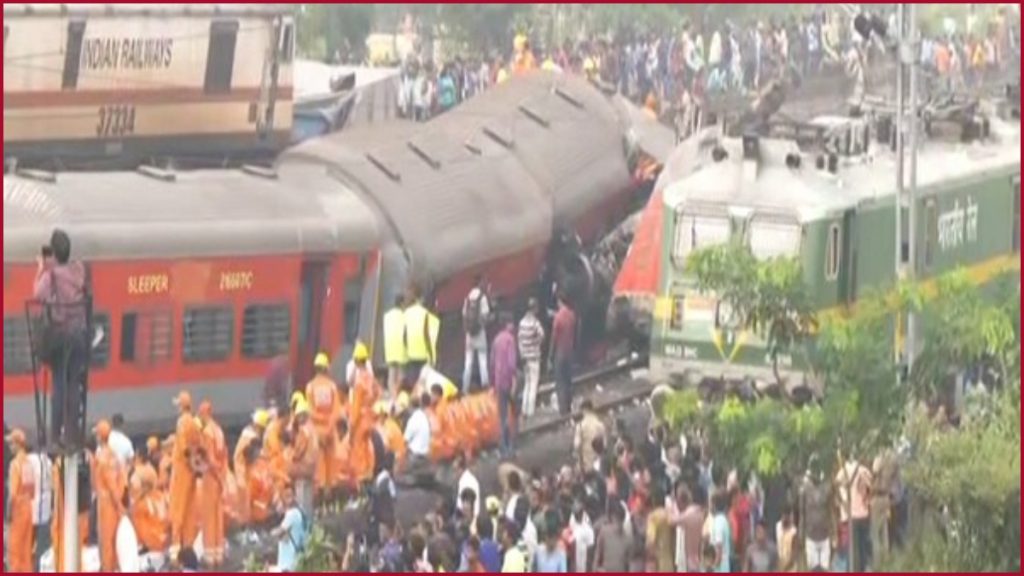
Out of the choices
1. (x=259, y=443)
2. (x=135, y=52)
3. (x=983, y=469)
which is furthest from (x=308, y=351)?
(x=983, y=469)

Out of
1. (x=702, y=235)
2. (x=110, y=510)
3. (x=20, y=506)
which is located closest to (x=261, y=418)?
(x=110, y=510)

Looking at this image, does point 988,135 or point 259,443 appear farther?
point 988,135

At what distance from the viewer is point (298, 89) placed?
37.2 ft

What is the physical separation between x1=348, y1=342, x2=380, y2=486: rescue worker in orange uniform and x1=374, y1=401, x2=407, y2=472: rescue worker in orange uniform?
3 cm

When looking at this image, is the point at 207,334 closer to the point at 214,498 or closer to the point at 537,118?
the point at 214,498

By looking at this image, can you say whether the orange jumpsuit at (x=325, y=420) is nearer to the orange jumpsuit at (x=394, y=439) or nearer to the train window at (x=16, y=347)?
the orange jumpsuit at (x=394, y=439)

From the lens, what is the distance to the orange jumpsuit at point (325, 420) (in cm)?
1124

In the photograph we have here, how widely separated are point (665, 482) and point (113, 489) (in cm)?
175

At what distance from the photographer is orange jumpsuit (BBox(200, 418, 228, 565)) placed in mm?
11117

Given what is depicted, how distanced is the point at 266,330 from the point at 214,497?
53 cm

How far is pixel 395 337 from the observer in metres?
11.3

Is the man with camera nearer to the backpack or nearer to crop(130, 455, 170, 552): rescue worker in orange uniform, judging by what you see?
crop(130, 455, 170, 552): rescue worker in orange uniform

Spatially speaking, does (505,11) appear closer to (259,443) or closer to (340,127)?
(340,127)

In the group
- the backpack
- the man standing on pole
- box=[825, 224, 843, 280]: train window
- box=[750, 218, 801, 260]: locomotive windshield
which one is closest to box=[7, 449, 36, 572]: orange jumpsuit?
the backpack
